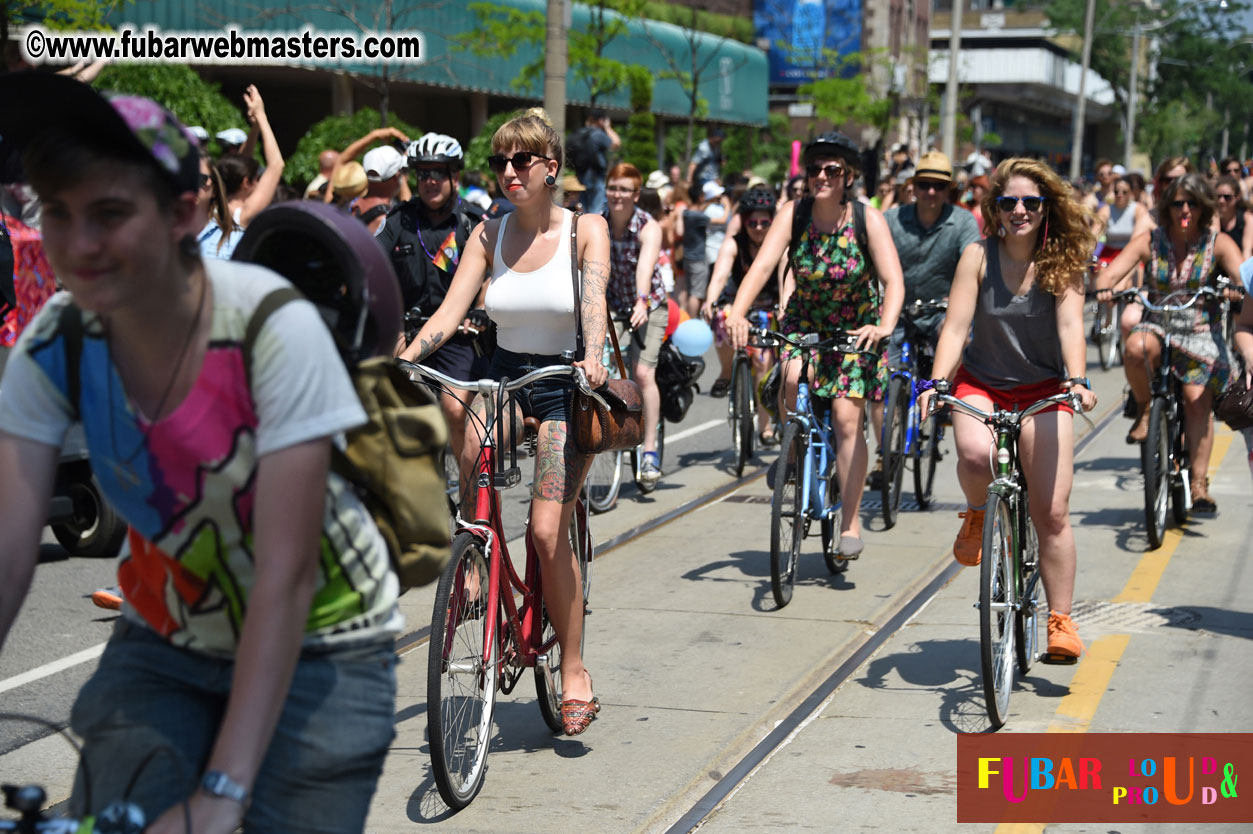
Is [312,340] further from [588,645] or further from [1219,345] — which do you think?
[1219,345]

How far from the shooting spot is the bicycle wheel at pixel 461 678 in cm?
443

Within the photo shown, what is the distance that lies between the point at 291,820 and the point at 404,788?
2597 millimetres

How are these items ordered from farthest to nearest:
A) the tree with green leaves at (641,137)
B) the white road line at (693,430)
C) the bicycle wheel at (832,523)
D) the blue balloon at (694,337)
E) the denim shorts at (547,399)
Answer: the tree with green leaves at (641,137), the white road line at (693,430), the blue balloon at (694,337), the bicycle wheel at (832,523), the denim shorts at (547,399)

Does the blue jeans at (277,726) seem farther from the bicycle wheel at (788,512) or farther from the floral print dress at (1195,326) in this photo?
the floral print dress at (1195,326)

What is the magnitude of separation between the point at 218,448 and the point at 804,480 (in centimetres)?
536

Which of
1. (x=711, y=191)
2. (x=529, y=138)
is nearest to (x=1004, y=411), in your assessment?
(x=529, y=138)

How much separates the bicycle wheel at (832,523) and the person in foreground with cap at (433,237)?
175 cm

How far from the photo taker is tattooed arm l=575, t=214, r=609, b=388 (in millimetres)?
5023

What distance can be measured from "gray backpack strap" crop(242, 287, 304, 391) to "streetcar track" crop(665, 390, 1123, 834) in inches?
105

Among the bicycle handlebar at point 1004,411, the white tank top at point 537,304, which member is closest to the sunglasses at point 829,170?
the bicycle handlebar at point 1004,411

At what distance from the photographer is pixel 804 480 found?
738 centimetres

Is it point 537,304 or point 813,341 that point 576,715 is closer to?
point 537,304

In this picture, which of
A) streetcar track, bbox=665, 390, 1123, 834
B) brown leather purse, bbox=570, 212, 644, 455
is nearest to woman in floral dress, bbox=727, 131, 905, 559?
streetcar track, bbox=665, 390, 1123, 834

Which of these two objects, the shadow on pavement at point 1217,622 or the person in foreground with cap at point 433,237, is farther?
the person in foreground with cap at point 433,237
